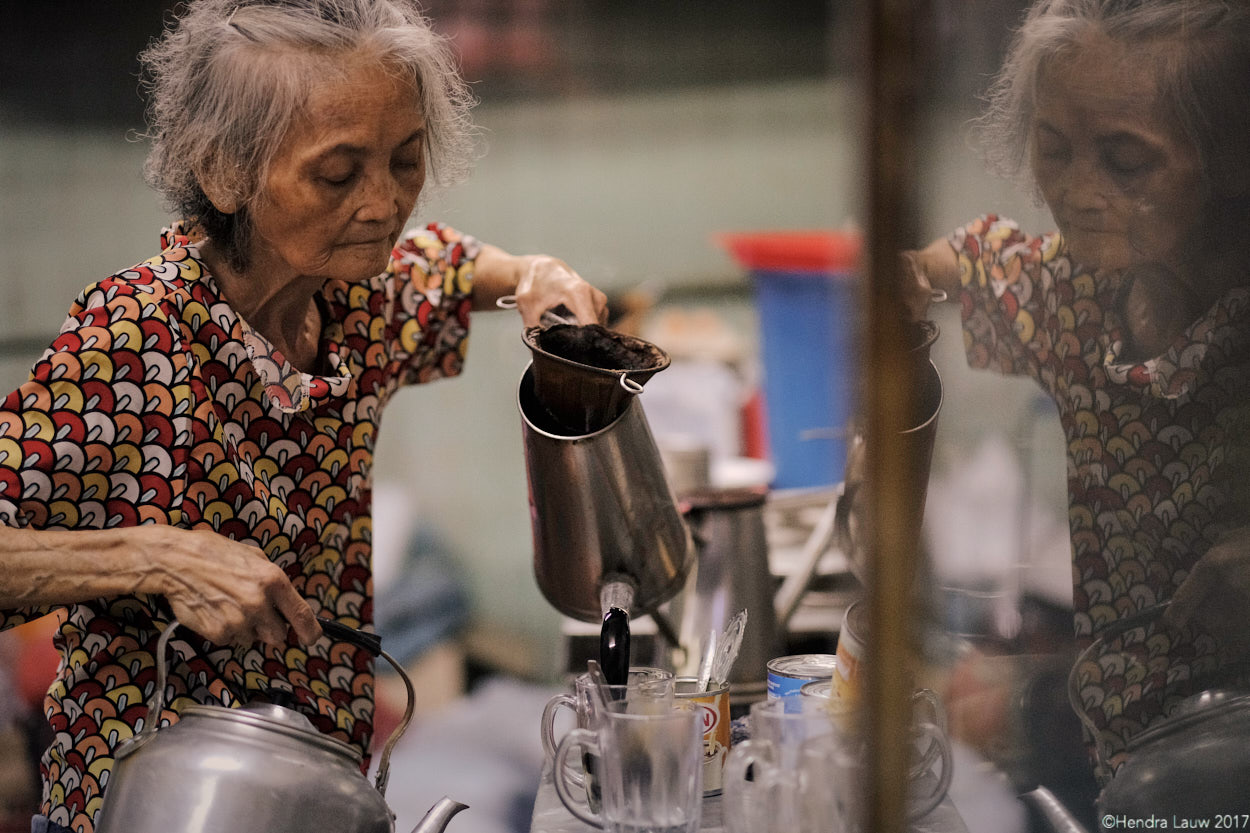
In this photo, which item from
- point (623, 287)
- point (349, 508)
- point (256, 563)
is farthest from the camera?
point (623, 287)

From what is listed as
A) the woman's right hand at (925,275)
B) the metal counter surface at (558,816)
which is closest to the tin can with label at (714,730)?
the metal counter surface at (558,816)

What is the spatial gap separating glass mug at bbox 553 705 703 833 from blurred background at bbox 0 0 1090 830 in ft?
2.18

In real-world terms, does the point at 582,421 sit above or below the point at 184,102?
below

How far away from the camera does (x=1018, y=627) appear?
0.86m

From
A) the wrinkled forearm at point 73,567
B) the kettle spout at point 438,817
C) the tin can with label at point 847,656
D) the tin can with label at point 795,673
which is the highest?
the wrinkled forearm at point 73,567

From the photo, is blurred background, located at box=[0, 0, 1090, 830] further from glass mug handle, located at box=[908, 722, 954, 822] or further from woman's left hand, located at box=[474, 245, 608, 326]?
glass mug handle, located at box=[908, 722, 954, 822]

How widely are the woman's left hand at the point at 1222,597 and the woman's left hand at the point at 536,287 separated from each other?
2.31 feet

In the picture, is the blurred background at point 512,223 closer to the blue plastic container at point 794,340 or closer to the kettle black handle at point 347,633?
the blue plastic container at point 794,340

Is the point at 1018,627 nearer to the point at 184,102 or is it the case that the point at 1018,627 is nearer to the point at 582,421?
the point at 582,421

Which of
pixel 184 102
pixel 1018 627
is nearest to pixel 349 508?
pixel 184 102

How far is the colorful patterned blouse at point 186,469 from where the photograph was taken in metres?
1.02

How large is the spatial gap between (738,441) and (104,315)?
2.31m

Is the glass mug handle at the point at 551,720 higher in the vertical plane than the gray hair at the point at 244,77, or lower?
lower

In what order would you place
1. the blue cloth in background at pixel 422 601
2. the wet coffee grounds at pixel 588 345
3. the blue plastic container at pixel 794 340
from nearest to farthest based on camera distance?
the wet coffee grounds at pixel 588 345 → the blue plastic container at pixel 794 340 → the blue cloth in background at pixel 422 601
